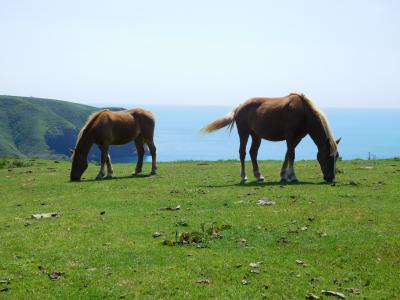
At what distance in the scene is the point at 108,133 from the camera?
24.2 m

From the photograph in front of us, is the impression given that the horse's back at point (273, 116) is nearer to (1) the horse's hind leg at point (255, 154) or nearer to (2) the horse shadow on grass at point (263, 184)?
(1) the horse's hind leg at point (255, 154)

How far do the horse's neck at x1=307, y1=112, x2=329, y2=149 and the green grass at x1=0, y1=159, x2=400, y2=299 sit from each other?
175 centimetres

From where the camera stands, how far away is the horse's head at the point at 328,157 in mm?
18891

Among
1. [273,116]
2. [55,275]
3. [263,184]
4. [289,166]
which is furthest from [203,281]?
[273,116]

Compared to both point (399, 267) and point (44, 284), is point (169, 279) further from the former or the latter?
point (399, 267)

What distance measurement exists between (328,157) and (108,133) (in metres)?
11.0

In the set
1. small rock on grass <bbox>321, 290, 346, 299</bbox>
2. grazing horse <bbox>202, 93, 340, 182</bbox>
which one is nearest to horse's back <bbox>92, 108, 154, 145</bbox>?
grazing horse <bbox>202, 93, 340, 182</bbox>

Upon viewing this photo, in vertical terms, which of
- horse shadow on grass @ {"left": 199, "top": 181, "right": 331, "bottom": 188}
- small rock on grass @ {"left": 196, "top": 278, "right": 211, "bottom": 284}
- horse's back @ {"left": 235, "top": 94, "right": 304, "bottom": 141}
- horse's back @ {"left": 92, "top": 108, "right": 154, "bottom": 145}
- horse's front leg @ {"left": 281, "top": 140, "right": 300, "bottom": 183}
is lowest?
small rock on grass @ {"left": 196, "top": 278, "right": 211, "bottom": 284}

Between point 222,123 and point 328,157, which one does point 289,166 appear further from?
point 222,123

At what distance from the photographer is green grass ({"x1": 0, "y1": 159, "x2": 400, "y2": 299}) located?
8648 mm

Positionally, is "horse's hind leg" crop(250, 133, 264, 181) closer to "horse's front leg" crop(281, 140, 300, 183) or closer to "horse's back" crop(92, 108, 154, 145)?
"horse's front leg" crop(281, 140, 300, 183)

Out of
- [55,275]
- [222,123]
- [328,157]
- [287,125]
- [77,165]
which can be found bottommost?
[55,275]

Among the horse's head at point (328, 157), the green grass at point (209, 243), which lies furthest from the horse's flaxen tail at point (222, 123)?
the horse's head at point (328, 157)

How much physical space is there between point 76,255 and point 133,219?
338cm
